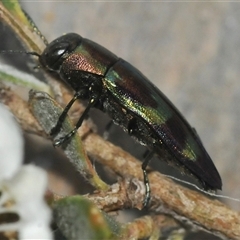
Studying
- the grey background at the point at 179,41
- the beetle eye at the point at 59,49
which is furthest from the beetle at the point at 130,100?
the grey background at the point at 179,41

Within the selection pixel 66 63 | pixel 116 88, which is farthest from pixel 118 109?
pixel 66 63

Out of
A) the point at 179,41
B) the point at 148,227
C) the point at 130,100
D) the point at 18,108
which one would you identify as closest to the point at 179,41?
the point at 179,41

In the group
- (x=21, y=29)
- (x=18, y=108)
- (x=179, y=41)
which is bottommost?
(x=18, y=108)

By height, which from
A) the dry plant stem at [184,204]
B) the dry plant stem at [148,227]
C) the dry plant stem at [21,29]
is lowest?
the dry plant stem at [148,227]

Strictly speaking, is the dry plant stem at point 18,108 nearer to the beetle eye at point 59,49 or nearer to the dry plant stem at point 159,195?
the dry plant stem at point 159,195

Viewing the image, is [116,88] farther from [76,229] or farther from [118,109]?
[76,229]

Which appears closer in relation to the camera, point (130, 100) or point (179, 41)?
point (130, 100)

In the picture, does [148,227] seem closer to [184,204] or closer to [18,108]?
[184,204]
